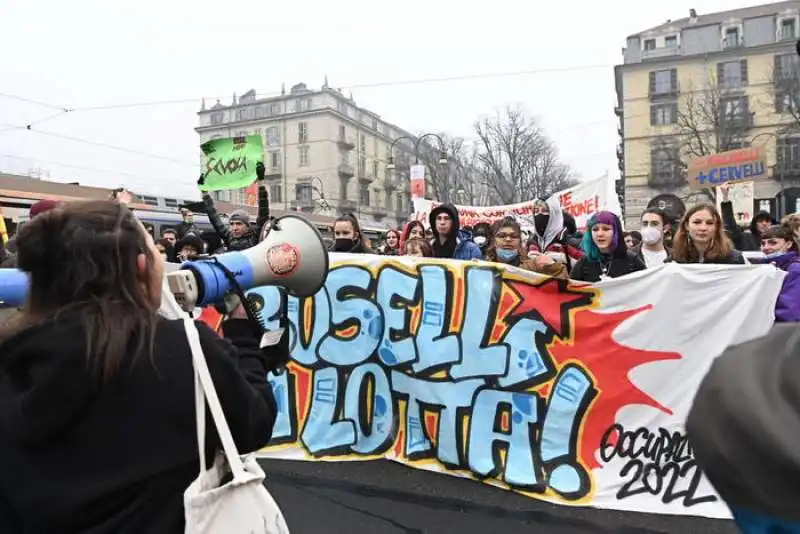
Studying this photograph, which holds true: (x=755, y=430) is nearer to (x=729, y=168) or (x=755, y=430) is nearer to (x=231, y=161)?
(x=231, y=161)

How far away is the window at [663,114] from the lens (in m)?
51.7

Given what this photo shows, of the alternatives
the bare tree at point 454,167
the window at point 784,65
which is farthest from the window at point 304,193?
the window at point 784,65

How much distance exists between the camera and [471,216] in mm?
13227

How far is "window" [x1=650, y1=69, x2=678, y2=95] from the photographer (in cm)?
5269

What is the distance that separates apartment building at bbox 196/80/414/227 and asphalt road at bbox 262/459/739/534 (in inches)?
2463

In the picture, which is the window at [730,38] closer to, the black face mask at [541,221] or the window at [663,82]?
the window at [663,82]

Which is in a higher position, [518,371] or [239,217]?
[239,217]

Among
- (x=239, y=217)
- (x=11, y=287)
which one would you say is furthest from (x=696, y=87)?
(x=11, y=287)

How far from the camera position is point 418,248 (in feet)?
19.8

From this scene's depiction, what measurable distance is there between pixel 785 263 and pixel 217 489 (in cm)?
399

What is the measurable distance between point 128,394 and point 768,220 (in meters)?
8.04

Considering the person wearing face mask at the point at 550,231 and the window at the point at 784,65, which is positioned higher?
the window at the point at 784,65

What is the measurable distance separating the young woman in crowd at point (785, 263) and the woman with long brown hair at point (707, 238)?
0.28 meters

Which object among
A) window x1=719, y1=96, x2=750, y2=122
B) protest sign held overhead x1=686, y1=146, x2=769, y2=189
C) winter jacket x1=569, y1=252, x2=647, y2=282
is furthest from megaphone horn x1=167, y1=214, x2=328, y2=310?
window x1=719, y1=96, x2=750, y2=122
